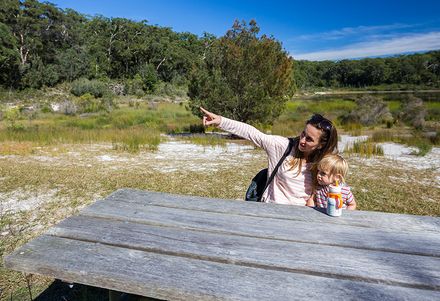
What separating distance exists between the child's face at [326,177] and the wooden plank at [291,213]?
0.41m

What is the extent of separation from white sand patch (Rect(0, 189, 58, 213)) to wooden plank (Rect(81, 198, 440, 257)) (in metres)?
3.33

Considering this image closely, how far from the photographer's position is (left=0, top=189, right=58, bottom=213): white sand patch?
453 cm

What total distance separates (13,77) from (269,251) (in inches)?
1655

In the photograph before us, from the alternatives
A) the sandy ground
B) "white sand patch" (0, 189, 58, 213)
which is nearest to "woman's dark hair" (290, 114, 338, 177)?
"white sand patch" (0, 189, 58, 213)

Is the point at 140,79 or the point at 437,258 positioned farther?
the point at 140,79

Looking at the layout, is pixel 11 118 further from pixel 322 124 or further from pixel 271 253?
pixel 271 253

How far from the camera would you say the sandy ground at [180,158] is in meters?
7.41

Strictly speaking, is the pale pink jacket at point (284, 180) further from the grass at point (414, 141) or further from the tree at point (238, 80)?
the tree at point (238, 80)

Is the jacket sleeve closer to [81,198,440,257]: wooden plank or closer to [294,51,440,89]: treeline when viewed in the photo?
[81,198,440,257]: wooden plank

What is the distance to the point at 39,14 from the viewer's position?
132 ft

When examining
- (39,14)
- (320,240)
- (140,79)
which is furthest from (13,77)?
(320,240)

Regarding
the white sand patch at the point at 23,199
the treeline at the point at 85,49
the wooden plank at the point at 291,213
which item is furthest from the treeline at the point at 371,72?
the wooden plank at the point at 291,213

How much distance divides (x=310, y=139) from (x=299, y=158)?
0.20 m

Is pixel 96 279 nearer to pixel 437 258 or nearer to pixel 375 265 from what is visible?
pixel 375 265
